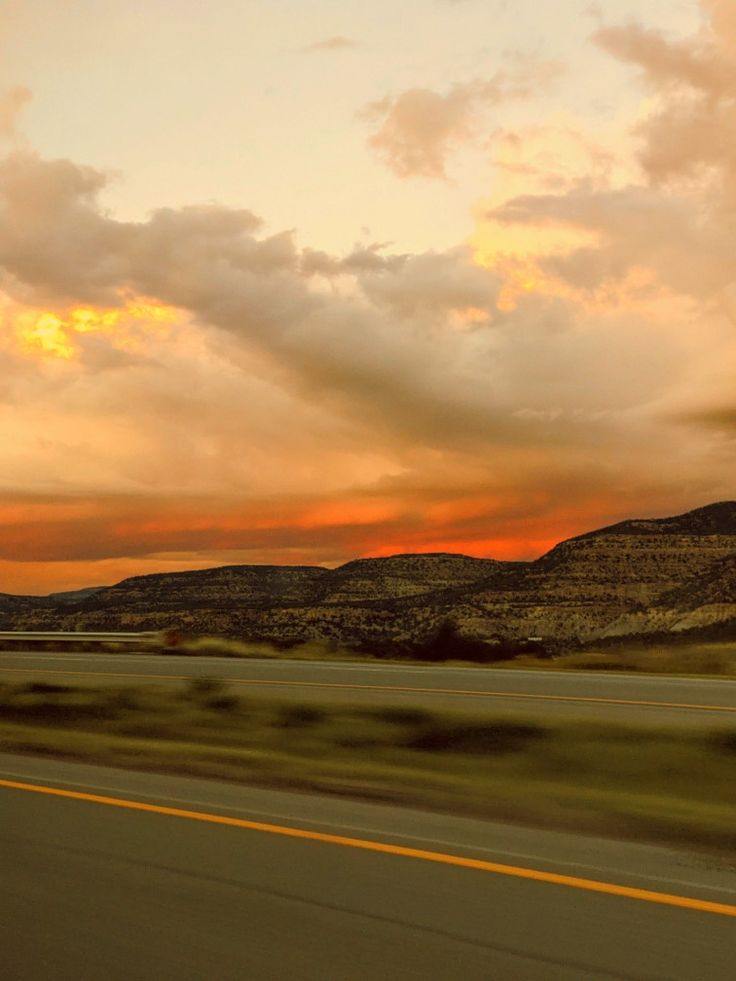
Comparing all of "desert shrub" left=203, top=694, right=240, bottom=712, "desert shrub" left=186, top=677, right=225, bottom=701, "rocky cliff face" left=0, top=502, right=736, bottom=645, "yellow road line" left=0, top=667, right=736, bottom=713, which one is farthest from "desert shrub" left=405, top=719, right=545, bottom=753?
"rocky cliff face" left=0, top=502, right=736, bottom=645

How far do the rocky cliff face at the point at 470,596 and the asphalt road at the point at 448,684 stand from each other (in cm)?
4315

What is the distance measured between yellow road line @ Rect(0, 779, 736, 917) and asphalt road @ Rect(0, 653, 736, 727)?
8.23 meters

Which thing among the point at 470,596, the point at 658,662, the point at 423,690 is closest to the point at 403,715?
the point at 423,690

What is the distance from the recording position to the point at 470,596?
104 metres

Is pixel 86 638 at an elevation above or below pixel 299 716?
above

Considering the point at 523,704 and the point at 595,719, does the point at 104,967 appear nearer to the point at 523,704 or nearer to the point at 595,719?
the point at 595,719

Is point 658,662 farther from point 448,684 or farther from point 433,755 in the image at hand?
point 433,755

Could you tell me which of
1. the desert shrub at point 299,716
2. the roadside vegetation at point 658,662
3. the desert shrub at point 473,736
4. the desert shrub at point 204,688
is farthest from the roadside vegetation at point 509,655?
the desert shrub at point 473,736

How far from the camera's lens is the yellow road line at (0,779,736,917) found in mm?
6164

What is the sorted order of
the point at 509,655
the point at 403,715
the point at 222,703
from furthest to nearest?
the point at 509,655 < the point at 222,703 < the point at 403,715

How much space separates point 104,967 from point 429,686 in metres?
18.1

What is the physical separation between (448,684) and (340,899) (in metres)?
17.5

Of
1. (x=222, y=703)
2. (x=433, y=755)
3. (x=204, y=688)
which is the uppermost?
(x=204, y=688)

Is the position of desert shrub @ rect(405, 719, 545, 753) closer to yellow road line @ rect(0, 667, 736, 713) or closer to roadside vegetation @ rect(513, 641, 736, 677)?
yellow road line @ rect(0, 667, 736, 713)
